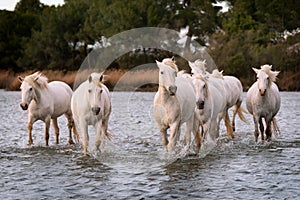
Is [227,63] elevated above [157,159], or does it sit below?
above

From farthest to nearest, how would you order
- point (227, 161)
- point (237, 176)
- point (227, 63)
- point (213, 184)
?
point (227, 63) < point (227, 161) < point (237, 176) < point (213, 184)

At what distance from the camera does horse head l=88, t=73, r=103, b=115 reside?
27.6ft

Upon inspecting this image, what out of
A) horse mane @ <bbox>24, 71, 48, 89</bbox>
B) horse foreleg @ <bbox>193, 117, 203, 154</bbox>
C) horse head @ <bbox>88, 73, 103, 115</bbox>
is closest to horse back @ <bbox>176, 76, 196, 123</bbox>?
horse foreleg @ <bbox>193, 117, 203, 154</bbox>

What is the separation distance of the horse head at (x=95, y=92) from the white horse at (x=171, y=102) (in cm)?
92

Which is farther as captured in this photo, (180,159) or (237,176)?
(180,159)

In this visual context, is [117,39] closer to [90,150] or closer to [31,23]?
[31,23]

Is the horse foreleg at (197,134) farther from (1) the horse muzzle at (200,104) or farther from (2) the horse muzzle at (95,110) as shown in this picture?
(2) the horse muzzle at (95,110)

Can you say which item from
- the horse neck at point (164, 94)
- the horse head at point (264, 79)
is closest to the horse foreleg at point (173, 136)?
the horse neck at point (164, 94)

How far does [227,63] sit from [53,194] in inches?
1135

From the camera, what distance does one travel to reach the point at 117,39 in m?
40.1

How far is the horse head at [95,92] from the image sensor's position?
27.6 ft

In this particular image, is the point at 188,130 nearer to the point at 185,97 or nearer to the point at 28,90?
the point at 185,97

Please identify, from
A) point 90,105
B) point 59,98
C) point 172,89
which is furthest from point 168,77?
point 59,98

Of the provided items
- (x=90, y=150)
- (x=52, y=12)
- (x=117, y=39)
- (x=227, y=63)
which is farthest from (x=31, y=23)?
(x=90, y=150)
